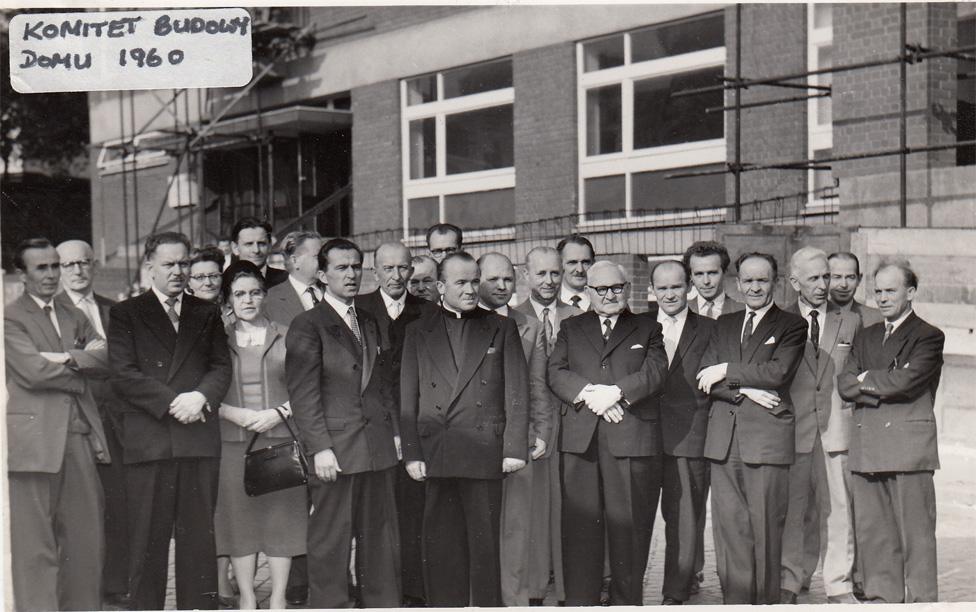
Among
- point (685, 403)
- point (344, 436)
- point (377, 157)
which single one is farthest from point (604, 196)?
point (344, 436)

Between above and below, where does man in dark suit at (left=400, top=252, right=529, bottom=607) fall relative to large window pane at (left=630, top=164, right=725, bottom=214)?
below

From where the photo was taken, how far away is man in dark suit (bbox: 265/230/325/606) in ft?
18.6

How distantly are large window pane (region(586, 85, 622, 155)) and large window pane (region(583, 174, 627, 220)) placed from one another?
34cm

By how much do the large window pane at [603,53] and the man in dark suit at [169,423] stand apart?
8249 millimetres

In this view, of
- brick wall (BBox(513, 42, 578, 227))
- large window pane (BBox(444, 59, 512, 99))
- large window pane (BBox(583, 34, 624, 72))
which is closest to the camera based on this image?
large window pane (BBox(583, 34, 624, 72))

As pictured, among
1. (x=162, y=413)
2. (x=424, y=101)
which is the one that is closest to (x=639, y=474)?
(x=162, y=413)

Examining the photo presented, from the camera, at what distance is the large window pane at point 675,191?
11547 mm

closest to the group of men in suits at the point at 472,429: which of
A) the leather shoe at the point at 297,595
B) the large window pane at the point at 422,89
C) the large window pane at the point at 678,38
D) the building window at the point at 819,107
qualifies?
the leather shoe at the point at 297,595

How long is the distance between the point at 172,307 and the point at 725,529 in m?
2.83

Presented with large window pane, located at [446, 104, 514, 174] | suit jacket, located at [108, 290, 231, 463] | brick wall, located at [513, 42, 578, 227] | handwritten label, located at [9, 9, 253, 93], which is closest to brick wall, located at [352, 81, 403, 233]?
large window pane, located at [446, 104, 514, 174]

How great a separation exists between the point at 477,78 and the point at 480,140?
2.52 feet

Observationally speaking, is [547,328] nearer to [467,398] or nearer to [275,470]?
[467,398]

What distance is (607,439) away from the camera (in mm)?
5219

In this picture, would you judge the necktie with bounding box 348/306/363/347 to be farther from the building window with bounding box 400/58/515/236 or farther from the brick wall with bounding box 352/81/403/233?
the brick wall with bounding box 352/81/403/233
